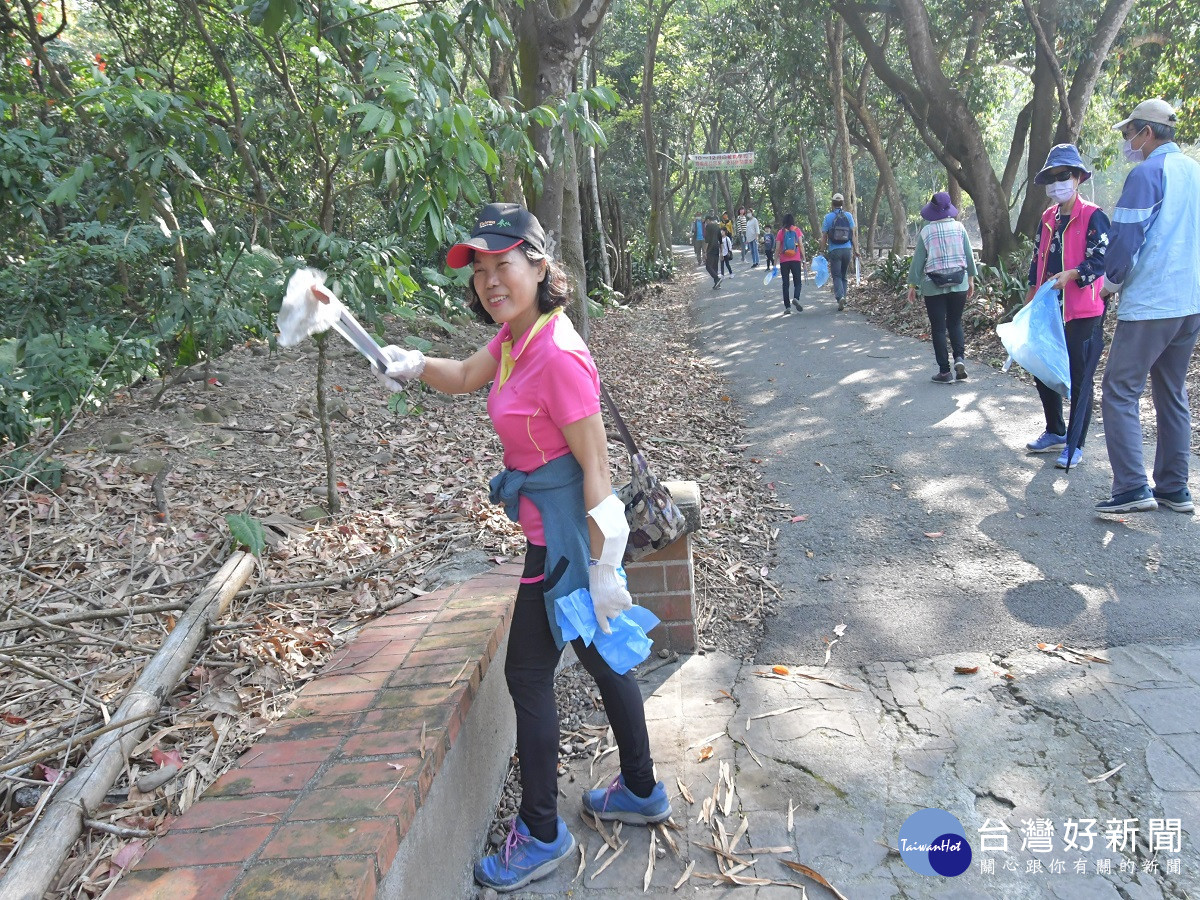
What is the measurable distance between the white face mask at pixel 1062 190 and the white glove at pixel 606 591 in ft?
14.8

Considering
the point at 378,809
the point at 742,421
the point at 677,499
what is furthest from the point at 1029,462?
the point at 378,809

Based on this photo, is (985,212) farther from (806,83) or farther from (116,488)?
(116,488)

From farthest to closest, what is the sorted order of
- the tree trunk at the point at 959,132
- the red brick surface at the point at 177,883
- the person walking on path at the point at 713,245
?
the person walking on path at the point at 713,245 < the tree trunk at the point at 959,132 < the red brick surface at the point at 177,883

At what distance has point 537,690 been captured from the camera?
2.69 meters

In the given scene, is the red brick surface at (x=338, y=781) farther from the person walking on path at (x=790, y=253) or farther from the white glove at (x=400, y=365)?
the person walking on path at (x=790, y=253)

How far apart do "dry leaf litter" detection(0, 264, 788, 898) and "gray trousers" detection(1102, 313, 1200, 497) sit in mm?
1929

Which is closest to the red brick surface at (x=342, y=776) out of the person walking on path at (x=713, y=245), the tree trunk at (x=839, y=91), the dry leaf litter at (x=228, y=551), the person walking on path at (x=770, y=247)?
the dry leaf litter at (x=228, y=551)

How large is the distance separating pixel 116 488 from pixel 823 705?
3.51 metres

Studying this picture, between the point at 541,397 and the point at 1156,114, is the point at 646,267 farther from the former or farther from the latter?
the point at 541,397

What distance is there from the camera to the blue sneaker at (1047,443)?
6.11 meters

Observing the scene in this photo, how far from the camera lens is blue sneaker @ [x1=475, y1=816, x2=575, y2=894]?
2.68 meters

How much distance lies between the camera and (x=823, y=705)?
3488mm

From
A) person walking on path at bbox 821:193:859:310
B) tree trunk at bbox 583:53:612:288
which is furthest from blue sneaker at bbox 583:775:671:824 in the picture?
tree trunk at bbox 583:53:612:288

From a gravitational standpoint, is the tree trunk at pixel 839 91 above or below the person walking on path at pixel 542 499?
above
